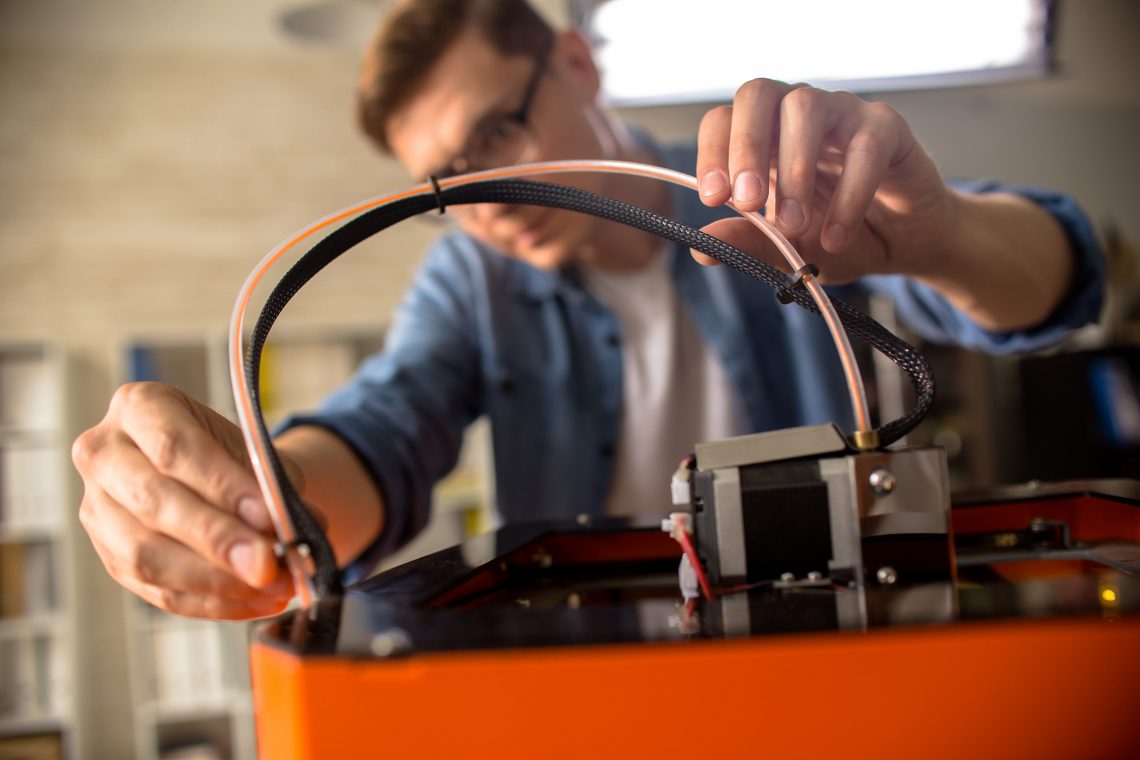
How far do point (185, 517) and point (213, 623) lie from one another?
2729 mm

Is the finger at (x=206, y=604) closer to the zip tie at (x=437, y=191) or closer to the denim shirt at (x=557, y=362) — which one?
the zip tie at (x=437, y=191)

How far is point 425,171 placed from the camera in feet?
3.73

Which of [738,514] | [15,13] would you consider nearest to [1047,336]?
[738,514]

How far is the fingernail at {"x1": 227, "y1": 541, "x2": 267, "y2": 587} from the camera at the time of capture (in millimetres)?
→ 391

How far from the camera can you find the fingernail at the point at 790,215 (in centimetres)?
47

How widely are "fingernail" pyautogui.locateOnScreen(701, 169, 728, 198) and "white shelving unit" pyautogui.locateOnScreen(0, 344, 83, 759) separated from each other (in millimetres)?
2912

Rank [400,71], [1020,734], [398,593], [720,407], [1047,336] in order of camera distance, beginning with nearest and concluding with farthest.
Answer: [1020,734] → [398,593] → [1047,336] → [400,71] → [720,407]

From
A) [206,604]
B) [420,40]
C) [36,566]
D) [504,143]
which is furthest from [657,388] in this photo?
[36,566]

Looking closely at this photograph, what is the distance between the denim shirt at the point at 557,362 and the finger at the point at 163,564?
Answer: 61cm

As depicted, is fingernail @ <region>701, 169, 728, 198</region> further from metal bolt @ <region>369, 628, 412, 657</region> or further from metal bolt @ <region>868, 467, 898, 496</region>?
metal bolt @ <region>369, 628, 412, 657</region>

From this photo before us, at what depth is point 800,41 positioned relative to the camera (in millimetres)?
2262

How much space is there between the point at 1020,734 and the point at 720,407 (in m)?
0.95

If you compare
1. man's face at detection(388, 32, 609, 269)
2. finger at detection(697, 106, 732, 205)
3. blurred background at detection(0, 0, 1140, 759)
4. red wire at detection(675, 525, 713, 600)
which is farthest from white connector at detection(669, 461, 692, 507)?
blurred background at detection(0, 0, 1140, 759)

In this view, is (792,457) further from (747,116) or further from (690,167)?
(690,167)
